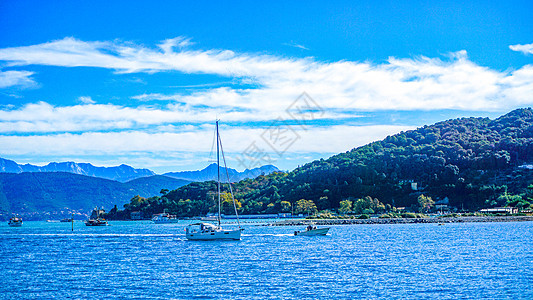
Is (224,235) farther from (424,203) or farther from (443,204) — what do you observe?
(443,204)

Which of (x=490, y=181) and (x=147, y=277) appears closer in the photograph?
(x=147, y=277)

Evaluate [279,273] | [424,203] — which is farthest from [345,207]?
[279,273]

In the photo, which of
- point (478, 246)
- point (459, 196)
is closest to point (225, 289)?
point (478, 246)

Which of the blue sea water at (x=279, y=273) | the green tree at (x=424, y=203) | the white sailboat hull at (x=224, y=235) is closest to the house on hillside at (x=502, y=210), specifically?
the green tree at (x=424, y=203)

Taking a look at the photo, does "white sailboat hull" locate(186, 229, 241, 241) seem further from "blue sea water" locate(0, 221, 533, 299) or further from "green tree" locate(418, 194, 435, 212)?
"green tree" locate(418, 194, 435, 212)

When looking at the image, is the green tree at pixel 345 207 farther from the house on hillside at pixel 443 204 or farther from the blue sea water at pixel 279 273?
the blue sea water at pixel 279 273

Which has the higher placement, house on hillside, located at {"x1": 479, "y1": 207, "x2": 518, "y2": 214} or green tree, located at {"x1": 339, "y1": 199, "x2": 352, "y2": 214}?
green tree, located at {"x1": 339, "y1": 199, "x2": 352, "y2": 214}

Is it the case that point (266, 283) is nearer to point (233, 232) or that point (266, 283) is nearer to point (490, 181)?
point (233, 232)

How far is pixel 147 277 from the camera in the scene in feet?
133

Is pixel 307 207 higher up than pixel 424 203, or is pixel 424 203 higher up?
pixel 307 207

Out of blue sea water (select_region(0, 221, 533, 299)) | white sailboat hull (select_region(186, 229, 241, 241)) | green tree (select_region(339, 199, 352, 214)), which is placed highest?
green tree (select_region(339, 199, 352, 214))

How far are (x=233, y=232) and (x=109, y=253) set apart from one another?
19191mm

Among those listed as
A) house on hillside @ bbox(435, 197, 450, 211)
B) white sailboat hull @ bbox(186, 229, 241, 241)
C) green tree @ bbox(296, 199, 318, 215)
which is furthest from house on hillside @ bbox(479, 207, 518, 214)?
white sailboat hull @ bbox(186, 229, 241, 241)

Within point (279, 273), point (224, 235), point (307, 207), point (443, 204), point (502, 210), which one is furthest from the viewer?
point (307, 207)
